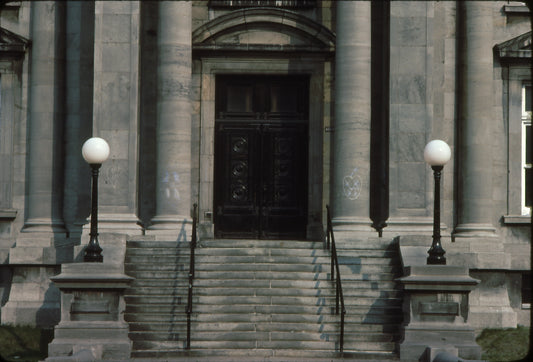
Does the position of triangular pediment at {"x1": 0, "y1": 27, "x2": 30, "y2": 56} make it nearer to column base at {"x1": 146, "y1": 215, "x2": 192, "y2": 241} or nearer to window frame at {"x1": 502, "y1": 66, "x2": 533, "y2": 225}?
column base at {"x1": 146, "y1": 215, "x2": 192, "y2": 241}

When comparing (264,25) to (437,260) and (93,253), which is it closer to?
(93,253)

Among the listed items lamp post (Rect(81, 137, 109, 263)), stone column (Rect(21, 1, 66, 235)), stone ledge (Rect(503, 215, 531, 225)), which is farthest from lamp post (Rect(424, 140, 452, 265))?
stone column (Rect(21, 1, 66, 235))

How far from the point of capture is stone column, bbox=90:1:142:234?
2278 cm

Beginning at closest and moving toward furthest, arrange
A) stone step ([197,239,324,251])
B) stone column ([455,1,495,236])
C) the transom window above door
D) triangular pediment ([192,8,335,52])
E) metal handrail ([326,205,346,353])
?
metal handrail ([326,205,346,353]) → stone step ([197,239,324,251]) → stone column ([455,1,495,236]) → triangular pediment ([192,8,335,52]) → the transom window above door

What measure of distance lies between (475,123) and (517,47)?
2158mm

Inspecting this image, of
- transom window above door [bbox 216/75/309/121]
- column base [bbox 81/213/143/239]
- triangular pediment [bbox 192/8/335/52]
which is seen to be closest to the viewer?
column base [bbox 81/213/143/239]

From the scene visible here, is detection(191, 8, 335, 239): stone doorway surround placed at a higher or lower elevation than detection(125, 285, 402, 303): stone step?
higher

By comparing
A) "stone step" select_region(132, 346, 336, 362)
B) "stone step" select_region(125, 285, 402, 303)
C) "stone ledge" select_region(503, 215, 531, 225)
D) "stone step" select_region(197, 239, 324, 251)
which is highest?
"stone ledge" select_region(503, 215, 531, 225)

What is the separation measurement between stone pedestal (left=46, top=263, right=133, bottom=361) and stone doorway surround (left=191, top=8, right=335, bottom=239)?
539 centimetres

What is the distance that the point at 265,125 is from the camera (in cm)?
2512

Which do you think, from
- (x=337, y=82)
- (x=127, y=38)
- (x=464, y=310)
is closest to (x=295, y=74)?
(x=337, y=82)

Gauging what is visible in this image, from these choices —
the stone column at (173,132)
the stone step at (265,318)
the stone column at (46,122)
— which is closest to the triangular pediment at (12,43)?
the stone column at (46,122)

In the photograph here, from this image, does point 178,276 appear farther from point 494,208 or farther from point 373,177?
point 494,208

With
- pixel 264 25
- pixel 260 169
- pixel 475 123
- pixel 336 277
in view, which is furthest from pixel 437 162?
pixel 264 25
